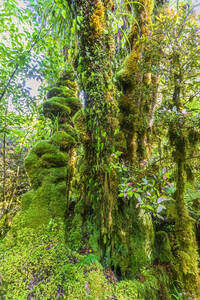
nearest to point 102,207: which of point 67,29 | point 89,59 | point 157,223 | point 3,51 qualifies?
point 157,223

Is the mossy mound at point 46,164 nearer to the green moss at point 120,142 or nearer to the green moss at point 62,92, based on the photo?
the green moss at point 120,142

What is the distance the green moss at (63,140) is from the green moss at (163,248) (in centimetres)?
229

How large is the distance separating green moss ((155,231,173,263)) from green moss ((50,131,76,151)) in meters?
2.29

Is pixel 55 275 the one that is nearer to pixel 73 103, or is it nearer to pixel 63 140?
pixel 63 140

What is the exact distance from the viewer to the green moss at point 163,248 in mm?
2130

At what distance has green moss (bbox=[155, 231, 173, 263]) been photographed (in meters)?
2.13

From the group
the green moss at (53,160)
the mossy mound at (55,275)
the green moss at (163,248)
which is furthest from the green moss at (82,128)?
the green moss at (163,248)

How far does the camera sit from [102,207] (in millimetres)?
1767

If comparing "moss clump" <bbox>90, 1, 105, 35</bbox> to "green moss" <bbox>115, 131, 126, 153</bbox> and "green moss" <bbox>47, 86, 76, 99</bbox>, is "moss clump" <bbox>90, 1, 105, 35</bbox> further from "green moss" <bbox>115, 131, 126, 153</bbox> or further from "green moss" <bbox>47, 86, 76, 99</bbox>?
"green moss" <bbox>47, 86, 76, 99</bbox>

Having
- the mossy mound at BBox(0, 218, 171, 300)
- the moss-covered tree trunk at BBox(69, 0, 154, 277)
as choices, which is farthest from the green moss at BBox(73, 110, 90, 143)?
the mossy mound at BBox(0, 218, 171, 300)

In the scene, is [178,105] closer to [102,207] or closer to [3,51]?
[102,207]

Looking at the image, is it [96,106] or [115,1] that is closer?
[96,106]

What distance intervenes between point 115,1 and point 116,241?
341 cm

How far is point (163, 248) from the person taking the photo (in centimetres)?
222
